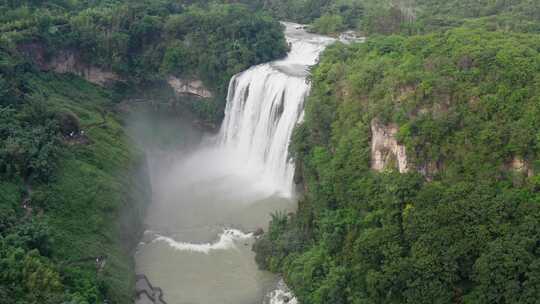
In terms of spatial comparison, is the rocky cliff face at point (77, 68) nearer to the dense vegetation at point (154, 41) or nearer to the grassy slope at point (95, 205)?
the dense vegetation at point (154, 41)

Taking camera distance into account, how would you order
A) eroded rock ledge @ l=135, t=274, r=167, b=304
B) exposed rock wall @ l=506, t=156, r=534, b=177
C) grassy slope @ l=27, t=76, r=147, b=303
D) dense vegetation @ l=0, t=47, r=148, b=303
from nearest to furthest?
exposed rock wall @ l=506, t=156, r=534, b=177 → dense vegetation @ l=0, t=47, r=148, b=303 → grassy slope @ l=27, t=76, r=147, b=303 → eroded rock ledge @ l=135, t=274, r=167, b=304

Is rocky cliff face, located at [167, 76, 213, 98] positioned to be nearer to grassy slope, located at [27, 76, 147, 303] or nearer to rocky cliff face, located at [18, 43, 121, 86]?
rocky cliff face, located at [18, 43, 121, 86]

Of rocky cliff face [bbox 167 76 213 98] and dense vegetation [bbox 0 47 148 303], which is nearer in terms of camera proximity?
dense vegetation [bbox 0 47 148 303]

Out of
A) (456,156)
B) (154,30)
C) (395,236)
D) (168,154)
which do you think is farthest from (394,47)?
(154,30)

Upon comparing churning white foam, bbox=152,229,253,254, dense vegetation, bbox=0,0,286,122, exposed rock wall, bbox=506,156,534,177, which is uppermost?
exposed rock wall, bbox=506,156,534,177

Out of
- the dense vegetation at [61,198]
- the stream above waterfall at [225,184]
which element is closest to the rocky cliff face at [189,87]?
the stream above waterfall at [225,184]

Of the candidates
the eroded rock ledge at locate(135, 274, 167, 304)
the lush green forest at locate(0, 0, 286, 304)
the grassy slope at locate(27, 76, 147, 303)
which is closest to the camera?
the lush green forest at locate(0, 0, 286, 304)

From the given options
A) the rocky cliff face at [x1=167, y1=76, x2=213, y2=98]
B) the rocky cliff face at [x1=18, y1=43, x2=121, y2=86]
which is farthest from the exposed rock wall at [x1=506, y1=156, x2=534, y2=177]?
the rocky cliff face at [x1=18, y1=43, x2=121, y2=86]
